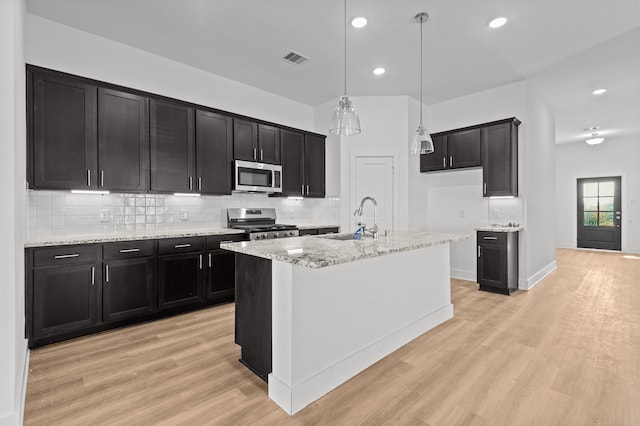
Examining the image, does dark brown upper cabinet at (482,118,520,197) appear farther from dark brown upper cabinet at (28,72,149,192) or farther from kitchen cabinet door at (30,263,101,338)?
kitchen cabinet door at (30,263,101,338)

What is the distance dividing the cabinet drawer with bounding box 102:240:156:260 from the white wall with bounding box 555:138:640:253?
34.2 ft

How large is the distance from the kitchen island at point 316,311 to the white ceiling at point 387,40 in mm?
2274

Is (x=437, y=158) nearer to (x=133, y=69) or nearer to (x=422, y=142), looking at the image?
(x=422, y=142)

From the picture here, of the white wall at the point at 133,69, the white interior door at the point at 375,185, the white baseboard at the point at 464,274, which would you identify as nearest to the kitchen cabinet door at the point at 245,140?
the white wall at the point at 133,69

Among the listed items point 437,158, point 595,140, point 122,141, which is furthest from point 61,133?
point 595,140

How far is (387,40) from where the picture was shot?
3561 mm

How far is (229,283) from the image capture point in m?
3.93

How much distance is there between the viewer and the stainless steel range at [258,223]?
4.21 metres

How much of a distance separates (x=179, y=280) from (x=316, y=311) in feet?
6.98

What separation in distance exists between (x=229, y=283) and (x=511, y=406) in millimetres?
3082

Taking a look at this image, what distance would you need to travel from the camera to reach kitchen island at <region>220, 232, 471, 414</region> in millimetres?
1918

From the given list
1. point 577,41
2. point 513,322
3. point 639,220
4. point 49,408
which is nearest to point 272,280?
point 49,408

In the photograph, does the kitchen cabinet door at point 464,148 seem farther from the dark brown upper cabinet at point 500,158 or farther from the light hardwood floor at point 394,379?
the light hardwood floor at point 394,379

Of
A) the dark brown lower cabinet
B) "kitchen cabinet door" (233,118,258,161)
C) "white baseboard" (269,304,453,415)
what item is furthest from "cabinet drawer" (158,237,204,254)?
"white baseboard" (269,304,453,415)
